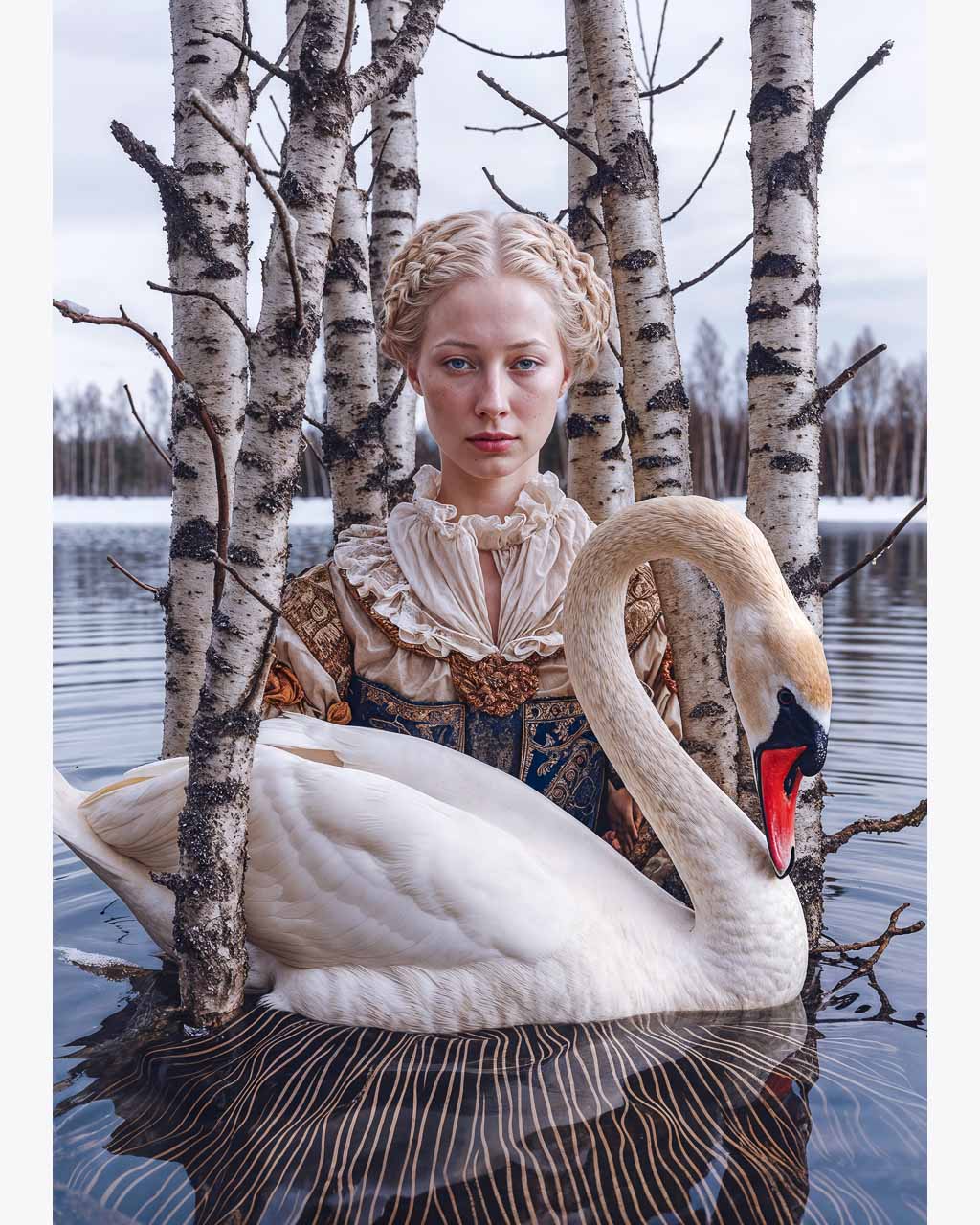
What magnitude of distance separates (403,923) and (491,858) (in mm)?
169

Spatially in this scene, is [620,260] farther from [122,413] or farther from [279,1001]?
[122,413]

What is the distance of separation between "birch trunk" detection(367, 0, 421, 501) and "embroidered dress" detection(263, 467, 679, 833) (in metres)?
1.53

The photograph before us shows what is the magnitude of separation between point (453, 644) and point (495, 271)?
0.72 m

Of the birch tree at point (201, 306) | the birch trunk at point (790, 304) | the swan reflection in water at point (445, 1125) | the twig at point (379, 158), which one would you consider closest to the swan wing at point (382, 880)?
the swan reflection in water at point (445, 1125)

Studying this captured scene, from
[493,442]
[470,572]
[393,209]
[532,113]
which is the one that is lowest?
[470,572]

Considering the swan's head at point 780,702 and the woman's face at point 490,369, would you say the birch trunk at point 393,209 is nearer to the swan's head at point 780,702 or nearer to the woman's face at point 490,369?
the woman's face at point 490,369

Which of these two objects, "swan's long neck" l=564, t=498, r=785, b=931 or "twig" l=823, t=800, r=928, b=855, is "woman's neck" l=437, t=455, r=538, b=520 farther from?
"twig" l=823, t=800, r=928, b=855

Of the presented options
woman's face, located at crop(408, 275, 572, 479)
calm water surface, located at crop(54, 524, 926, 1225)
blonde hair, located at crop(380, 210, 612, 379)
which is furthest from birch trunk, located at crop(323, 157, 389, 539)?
calm water surface, located at crop(54, 524, 926, 1225)

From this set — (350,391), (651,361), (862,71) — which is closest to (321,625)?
(651,361)

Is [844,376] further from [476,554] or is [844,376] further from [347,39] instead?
[347,39]

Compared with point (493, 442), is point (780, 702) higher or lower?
lower

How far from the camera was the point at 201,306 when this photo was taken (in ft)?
9.16

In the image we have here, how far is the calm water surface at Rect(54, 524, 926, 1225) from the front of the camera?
1461 mm

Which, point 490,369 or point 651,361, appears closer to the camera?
point 490,369
